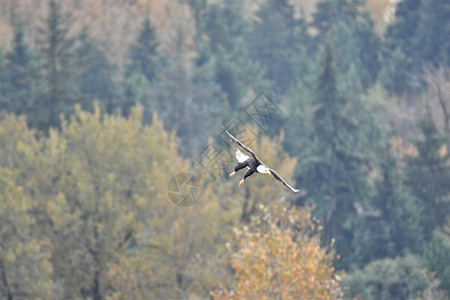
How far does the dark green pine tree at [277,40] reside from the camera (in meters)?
75.5

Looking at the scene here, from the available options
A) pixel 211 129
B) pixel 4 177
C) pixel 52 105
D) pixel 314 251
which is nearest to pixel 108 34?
pixel 211 129

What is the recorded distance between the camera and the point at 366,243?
145 ft

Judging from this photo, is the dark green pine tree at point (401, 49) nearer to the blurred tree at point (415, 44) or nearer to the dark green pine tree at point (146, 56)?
the blurred tree at point (415, 44)

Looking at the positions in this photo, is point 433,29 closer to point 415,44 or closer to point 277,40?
point 415,44

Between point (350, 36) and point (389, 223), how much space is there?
94.2 ft

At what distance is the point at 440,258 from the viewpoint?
123 ft

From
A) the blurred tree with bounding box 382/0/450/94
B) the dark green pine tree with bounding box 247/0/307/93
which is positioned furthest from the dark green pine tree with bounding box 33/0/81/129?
the blurred tree with bounding box 382/0/450/94

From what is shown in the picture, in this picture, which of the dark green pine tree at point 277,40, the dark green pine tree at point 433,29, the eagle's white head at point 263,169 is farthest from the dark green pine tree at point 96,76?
the eagle's white head at point 263,169

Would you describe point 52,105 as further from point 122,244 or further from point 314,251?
point 314,251

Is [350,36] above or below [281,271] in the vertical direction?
above

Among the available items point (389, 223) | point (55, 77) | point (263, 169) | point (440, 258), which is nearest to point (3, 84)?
point (55, 77)

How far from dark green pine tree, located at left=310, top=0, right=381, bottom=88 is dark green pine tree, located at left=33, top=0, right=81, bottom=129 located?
60.9 ft

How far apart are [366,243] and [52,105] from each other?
64.8ft

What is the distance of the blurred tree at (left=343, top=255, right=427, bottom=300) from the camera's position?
120ft
